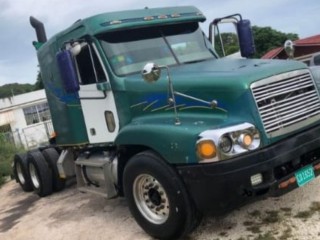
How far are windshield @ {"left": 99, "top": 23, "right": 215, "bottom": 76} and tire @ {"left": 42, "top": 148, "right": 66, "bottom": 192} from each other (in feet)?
12.5

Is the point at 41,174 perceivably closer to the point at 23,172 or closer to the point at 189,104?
the point at 23,172

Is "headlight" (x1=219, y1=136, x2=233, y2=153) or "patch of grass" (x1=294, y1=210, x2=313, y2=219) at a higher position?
"headlight" (x1=219, y1=136, x2=233, y2=153)

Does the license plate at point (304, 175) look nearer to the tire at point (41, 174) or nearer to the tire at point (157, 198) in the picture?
the tire at point (157, 198)

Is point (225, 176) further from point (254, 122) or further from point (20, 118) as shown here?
point (20, 118)

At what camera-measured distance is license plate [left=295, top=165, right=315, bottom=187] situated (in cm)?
549

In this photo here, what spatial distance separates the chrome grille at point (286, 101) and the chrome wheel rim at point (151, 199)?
4.78 ft

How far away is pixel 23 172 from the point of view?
10.7 metres

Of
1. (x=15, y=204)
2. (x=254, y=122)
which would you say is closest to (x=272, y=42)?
(x=15, y=204)

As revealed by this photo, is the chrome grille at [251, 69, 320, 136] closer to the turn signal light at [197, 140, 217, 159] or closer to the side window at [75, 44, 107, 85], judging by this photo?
the turn signal light at [197, 140, 217, 159]

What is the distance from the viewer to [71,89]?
6.52 meters

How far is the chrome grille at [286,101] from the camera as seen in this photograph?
5.40 metres

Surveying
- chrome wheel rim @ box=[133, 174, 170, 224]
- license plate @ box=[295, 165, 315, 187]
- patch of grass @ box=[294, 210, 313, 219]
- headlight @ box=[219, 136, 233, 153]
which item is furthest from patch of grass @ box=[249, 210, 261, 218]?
headlight @ box=[219, 136, 233, 153]

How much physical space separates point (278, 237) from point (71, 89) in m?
3.17

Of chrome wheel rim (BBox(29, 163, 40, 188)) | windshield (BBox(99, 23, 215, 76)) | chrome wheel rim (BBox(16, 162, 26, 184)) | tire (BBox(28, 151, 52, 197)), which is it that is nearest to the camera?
windshield (BBox(99, 23, 215, 76))
